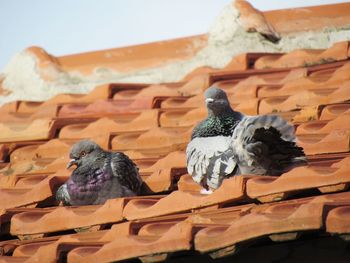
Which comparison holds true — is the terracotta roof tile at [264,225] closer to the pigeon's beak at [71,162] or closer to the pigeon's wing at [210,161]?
the pigeon's wing at [210,161]

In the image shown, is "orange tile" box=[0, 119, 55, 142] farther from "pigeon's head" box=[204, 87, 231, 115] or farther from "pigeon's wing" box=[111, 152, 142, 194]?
"pigeon's head" box=[204, 87, 231, 115]

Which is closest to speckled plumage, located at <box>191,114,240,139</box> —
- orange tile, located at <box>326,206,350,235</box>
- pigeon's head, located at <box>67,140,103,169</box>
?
pigeon's head, located at <box>67,140,103,169</box>

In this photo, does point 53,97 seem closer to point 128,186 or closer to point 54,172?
point 54,172

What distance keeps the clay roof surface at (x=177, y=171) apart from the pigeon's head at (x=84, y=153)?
0.69 feet

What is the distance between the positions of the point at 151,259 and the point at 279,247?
534 millimetres

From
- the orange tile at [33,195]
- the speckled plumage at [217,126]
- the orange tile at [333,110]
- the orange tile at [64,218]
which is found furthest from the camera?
the orange tile at [33,195]

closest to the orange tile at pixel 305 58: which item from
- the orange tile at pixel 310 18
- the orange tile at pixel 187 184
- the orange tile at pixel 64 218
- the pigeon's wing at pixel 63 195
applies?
the orange tile at pixel 310 18

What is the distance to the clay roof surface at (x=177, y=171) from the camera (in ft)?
17.6

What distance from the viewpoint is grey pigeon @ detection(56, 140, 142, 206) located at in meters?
6.50

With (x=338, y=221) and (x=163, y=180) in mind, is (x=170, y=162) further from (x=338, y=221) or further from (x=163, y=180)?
(x=338, y=221)

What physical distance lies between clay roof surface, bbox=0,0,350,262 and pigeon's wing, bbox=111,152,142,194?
9 cm

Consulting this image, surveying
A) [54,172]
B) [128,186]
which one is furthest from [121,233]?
[54,172]

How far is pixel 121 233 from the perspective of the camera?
587cm

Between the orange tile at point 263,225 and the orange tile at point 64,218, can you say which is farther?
the orange tile at point 64,218
